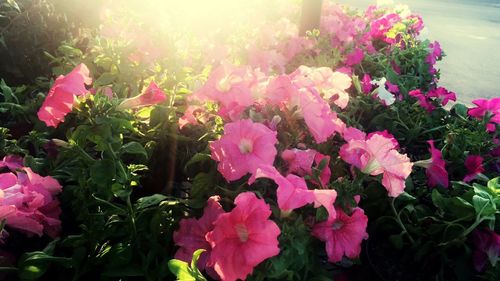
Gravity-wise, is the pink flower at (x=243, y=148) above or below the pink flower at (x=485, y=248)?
above

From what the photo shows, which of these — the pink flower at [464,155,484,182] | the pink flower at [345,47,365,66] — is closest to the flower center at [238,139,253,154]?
the pink flower at [464,155,484,182]

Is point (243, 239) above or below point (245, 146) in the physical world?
below

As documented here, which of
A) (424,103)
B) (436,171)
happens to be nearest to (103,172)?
(436,171)

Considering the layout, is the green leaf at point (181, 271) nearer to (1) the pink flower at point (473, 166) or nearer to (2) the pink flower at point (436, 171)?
(2) the pink flower at point (436, 171)

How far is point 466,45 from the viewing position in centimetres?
852

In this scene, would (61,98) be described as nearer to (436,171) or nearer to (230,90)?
(230,90)

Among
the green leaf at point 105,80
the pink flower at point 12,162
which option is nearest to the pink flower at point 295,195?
the pink flower at point 12,162

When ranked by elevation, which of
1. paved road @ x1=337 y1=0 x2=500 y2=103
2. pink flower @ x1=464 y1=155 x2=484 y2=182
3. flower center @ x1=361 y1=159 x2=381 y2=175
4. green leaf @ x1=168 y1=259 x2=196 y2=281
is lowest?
paved road @ x1=337 y1=0 x2=500 y2=103

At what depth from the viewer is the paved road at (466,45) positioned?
6168 millimetres

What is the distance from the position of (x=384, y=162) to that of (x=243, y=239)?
0.42 metres

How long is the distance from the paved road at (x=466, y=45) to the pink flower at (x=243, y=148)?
3574 millimetres

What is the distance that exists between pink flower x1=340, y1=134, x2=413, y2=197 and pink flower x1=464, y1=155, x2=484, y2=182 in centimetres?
47

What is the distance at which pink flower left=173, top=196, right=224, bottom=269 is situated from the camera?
1.19 metres

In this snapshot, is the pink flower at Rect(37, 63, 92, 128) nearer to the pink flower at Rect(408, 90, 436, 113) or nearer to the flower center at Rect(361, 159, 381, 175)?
the flower center at Rect(361, 159, 381, 175)
